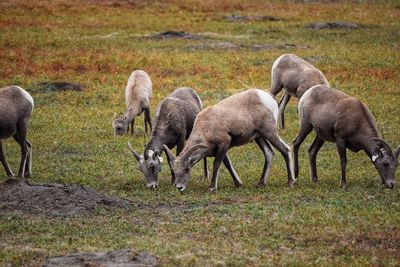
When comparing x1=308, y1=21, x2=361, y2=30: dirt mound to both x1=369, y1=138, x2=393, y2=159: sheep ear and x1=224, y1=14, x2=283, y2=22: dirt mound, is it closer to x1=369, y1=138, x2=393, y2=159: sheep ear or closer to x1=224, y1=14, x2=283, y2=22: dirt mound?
x1=224, y1=14, x2=283, y2=22: dirt mound

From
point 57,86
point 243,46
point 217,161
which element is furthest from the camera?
point 243,46

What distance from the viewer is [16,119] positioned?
19266 mm

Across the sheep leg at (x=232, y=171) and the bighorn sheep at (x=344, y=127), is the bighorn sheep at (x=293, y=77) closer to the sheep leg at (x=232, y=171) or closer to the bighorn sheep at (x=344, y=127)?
the bighorn sheep at (x=344, y=127)

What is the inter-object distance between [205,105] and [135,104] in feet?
11.3

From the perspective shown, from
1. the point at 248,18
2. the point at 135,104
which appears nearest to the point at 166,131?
the point at 135,104

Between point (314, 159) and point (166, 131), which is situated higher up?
point (166, 131)

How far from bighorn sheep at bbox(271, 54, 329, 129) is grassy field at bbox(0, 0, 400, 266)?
1.27 m

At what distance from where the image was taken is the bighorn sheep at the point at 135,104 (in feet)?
Answer: 81.8

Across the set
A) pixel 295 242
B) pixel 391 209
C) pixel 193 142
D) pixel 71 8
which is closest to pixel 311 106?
pixel 193 142

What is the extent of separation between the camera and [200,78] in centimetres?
3297

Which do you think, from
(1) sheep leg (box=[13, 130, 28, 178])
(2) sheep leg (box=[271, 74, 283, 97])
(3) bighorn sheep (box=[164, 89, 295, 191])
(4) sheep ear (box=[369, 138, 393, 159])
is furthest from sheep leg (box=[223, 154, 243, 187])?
(2) sheep leg (box=[271, 74, 283, 97])

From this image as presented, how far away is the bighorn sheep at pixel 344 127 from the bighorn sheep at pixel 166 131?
9.07 ft

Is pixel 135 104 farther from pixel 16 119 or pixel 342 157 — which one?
pixel 342 157

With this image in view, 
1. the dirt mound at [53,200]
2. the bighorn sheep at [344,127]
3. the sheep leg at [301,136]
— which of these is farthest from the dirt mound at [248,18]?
the dirt mound at [53,200]
